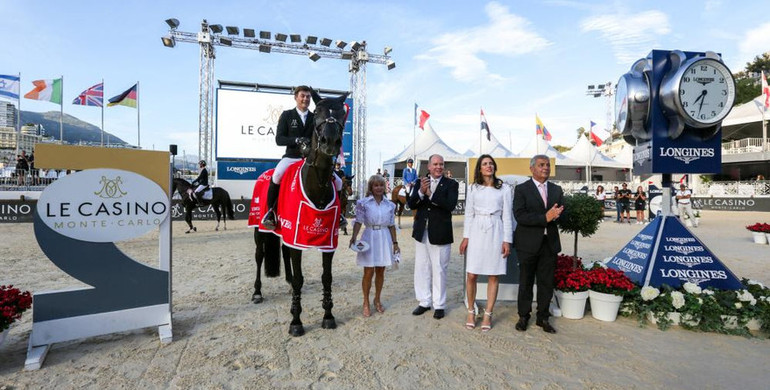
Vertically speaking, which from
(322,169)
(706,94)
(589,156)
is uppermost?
(589,156)

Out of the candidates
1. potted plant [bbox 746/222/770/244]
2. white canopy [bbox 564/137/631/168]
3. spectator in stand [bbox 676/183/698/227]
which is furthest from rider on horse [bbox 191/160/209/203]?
white canopy [bbox 564/137/631/168]

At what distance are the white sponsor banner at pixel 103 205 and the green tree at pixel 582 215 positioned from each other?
4283 mm

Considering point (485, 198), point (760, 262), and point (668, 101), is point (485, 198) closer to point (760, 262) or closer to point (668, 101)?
point (668, 101)

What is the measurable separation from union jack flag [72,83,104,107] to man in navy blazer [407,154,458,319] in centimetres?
1951

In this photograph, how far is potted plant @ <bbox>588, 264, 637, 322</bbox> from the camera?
12.6 feet

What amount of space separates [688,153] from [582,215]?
150 cm

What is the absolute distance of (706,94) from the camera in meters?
3.90

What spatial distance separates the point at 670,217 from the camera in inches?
163

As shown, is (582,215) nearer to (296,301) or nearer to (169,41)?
(296,301)

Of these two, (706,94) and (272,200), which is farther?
(272,200)

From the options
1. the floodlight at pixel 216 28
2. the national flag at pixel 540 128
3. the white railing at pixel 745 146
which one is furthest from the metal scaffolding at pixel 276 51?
the white railing at pixel 745 146

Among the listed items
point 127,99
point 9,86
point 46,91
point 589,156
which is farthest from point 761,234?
point 9,86

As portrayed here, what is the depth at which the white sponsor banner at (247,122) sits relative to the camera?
17016mm

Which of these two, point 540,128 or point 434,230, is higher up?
point 540,128
